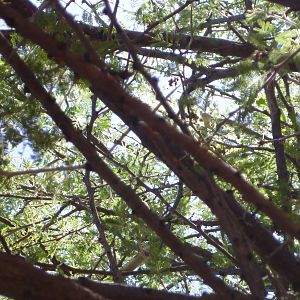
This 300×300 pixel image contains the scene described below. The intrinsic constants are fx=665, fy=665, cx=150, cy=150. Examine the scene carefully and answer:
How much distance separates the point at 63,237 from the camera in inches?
159

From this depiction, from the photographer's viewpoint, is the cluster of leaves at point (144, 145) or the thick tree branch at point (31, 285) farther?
the cluster of leaves at point (144, 145)

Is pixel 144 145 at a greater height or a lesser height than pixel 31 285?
greater

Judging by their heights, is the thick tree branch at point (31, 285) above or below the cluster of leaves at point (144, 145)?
below

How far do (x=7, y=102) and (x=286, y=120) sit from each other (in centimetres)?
198

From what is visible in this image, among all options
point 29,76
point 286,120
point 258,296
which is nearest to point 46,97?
point 29,76

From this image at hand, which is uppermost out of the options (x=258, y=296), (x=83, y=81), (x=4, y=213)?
(x=4, y=213)

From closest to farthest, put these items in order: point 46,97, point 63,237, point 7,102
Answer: point 46,97, point 7,102, point 63,237

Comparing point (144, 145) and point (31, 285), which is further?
point (144, 145)

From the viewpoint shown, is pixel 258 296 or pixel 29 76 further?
pixel 29 76

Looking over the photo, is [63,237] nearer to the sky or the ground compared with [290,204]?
nearer to the sky

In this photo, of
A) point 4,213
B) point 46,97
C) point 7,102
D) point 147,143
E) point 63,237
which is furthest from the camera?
point 4,213

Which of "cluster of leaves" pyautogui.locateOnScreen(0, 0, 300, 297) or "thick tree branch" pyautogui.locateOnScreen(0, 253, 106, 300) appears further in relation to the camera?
"cluster of leaves" pyautogui.locateOnScreen(0, 0, 300, 297)

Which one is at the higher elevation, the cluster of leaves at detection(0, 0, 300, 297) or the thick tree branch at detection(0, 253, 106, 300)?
the cluster of leaves at detection(0, 0, 300, 297)

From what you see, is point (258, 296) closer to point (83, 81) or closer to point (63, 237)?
point (83, 81)
